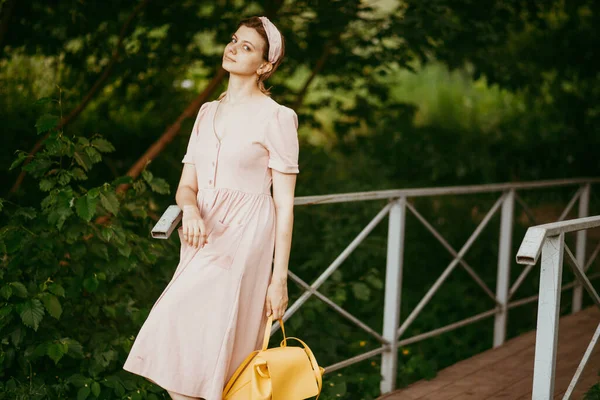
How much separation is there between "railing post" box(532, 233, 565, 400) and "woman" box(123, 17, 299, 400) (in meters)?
0.86

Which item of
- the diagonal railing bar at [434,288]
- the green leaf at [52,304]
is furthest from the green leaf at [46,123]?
the diagonal railing bar at [434,288]

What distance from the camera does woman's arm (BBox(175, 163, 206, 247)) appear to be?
226 cm

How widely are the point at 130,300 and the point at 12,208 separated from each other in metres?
0.73

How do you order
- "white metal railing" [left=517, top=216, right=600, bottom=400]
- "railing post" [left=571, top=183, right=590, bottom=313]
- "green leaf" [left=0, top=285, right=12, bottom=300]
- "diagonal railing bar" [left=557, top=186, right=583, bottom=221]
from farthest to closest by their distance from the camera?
1. "railing post" [left=571, top=183, right=590, bottom=313]
2. "diagonal railing bar" [left=557, top=186, right=583, bottom=221]
3. "green leaf" [left=0, top=285, right=12, bottom=300]
4. "white metal railing" [left=517, top=216, right=600, bottom=400]

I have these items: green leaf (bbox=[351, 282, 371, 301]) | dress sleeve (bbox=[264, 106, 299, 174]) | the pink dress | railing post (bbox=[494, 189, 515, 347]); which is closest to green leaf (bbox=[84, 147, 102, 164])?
the pink dress

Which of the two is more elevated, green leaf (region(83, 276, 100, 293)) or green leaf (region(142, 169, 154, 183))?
green leaf (region(142, 169, 154, 183))

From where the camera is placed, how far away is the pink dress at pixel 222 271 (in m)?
2.27

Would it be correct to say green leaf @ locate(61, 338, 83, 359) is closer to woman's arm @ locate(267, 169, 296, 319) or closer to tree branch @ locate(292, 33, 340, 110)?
woman's arm @ locate(267, 169, 296, 319)

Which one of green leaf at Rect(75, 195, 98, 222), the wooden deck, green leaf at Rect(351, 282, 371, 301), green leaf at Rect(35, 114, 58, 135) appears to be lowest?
the wooden deck

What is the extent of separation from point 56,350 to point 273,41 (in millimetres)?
1571

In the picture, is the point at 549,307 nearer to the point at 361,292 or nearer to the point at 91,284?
the point at 361,292

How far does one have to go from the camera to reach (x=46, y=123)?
10.1 feet

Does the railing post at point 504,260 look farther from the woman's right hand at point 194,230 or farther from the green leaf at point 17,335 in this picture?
the green leaf at point 17,335

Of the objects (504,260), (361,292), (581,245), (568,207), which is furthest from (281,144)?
(581,245)
